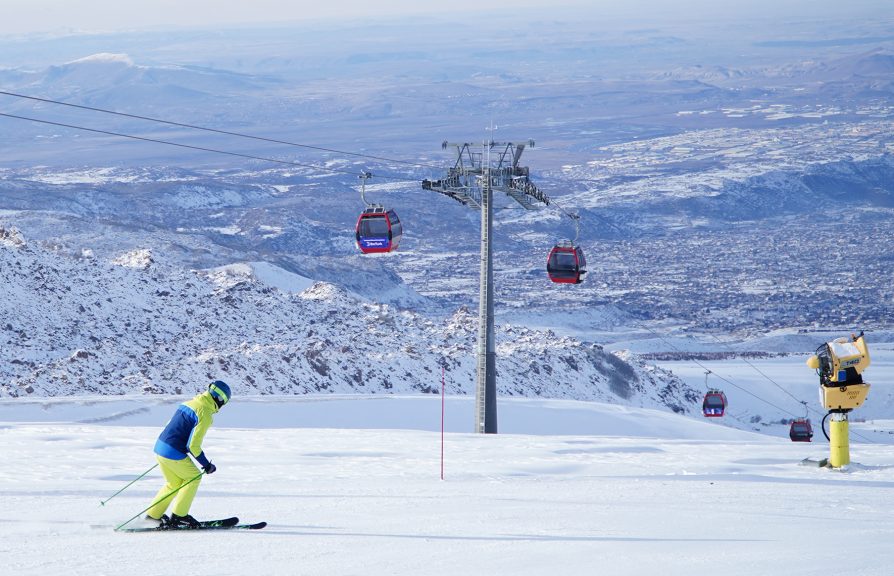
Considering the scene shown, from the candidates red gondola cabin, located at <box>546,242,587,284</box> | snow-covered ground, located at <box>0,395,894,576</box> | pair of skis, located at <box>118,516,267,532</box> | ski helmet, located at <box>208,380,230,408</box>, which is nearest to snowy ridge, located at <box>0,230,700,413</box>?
red gondola cabin, located at <box>546,242,587,284</box>

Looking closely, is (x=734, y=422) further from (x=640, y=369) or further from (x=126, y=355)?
(x=126, y=355)

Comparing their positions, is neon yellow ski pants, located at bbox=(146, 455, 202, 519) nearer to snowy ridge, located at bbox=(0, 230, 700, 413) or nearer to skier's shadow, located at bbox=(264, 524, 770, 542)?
skier's shadow, located at bbox=(264, 524, 770, 542)

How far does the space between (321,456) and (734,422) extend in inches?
1059

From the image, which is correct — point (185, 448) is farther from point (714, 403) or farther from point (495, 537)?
point (714, 403)

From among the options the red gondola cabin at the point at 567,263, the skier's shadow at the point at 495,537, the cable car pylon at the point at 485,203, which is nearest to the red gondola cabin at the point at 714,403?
the red gondola cabin at the point at 567,263

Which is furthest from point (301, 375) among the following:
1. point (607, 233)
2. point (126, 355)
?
point (607, 233)

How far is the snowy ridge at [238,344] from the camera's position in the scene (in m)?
32.9

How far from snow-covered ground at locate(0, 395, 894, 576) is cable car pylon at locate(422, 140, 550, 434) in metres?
Answer: 1.68

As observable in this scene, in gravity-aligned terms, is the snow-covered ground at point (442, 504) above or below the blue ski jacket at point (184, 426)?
below

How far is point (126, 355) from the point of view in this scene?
35.3 m

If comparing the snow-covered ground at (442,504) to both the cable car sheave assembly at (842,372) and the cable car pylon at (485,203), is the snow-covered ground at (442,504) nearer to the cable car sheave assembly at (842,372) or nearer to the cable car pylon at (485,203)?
the cable car sheave assembly at (842,372)

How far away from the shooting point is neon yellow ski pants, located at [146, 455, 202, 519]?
36.2ft

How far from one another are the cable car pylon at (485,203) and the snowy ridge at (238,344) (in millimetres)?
10686

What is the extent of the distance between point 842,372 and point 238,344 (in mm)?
25598
